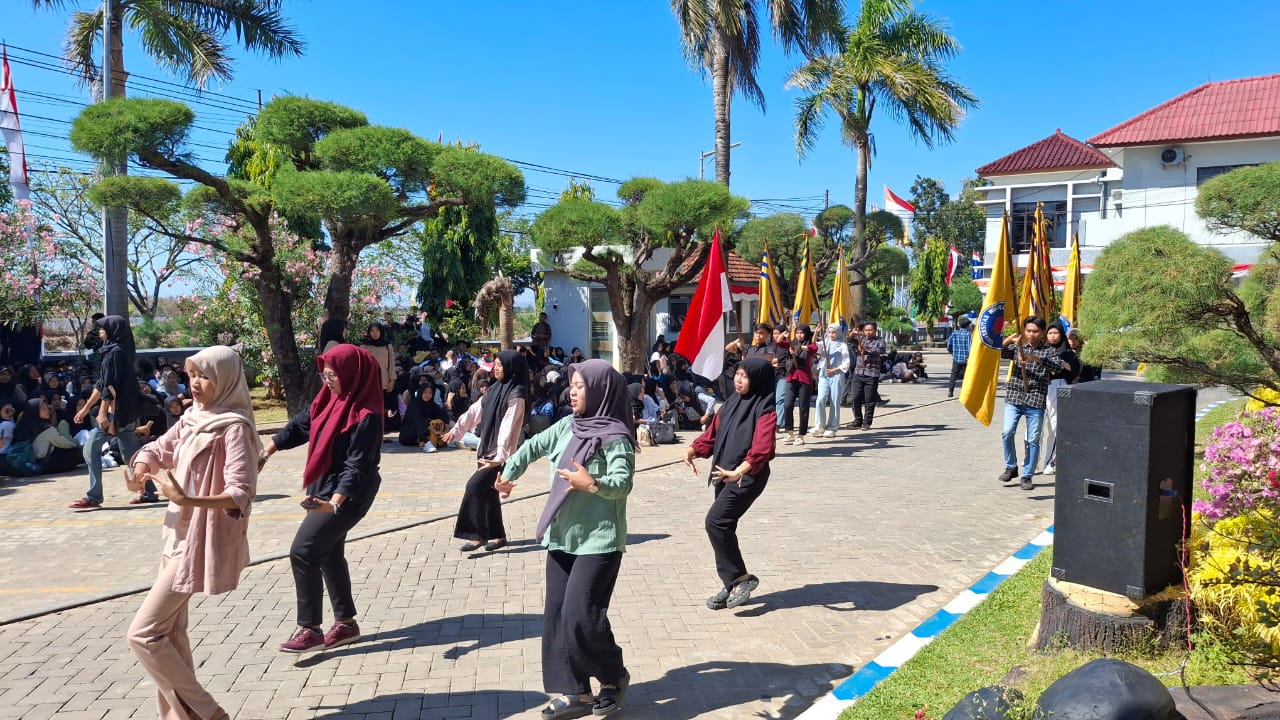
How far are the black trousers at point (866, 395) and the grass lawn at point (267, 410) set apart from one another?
10.2m

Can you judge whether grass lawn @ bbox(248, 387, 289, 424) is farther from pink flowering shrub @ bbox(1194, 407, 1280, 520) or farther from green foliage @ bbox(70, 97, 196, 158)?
pink flowering shrub @ bbox(1194, 407, 1280, 520)

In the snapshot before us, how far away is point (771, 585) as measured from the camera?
6.66 m

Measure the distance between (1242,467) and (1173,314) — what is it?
1514 mm

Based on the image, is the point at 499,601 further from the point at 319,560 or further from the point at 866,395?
the point at 866,395

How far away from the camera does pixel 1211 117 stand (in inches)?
1069

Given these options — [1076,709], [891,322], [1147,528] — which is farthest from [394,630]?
[891,322]

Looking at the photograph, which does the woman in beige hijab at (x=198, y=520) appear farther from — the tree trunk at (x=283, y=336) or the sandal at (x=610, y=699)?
the tree trunk at (x=283, y=336)

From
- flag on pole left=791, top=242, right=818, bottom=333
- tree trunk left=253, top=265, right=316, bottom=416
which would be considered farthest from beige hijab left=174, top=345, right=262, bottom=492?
flag on pole left=791, top=242, right=818, bottom=333

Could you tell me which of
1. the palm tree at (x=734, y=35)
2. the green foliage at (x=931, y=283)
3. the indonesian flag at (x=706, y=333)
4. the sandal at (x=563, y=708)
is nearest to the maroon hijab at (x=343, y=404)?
the sandal at (x=563, y=708)

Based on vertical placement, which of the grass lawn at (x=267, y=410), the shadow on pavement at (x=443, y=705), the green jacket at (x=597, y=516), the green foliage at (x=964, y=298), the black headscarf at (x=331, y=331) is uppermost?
the green foliage at (x=964, y=298)

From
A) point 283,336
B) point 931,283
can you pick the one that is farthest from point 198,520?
point 931,283

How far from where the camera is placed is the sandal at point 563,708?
435 cm

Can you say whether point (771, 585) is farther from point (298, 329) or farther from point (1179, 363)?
point (298, 329)

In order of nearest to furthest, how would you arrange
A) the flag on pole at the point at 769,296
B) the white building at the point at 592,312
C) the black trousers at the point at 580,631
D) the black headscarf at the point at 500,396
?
the black trousers at the point at 580,631 < the black headscarf at the point at 500,396 < the flag on pole at the point at 769,296 < the white building at the point at 592,312
